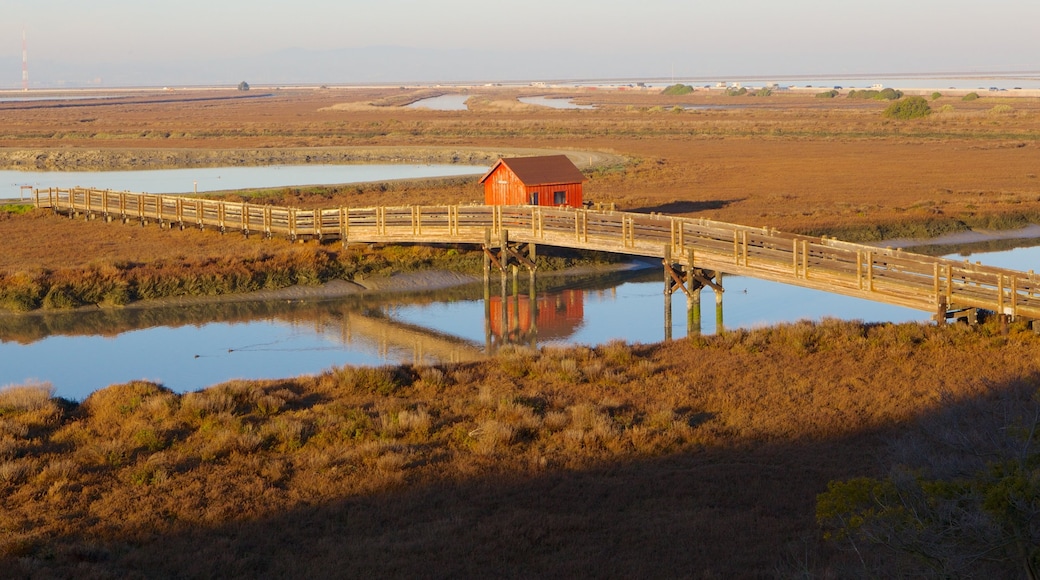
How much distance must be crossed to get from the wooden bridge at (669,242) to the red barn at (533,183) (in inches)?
70.1

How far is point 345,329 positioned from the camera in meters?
30.5

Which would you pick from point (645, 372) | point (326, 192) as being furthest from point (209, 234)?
point (645, 372)

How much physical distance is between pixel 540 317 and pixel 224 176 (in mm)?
46809

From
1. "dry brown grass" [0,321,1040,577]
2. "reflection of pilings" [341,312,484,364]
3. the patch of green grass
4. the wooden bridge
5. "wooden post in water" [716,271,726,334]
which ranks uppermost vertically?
the patch of green grass

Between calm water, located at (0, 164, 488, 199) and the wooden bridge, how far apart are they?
716 inches

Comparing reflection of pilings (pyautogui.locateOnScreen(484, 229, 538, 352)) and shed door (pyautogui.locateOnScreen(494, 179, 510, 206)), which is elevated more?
shed door (pyautogui.locateOnScreen(494, 179, 510, 206))

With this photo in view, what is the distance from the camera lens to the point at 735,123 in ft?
398

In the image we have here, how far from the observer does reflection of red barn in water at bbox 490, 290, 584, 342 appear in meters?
29.8

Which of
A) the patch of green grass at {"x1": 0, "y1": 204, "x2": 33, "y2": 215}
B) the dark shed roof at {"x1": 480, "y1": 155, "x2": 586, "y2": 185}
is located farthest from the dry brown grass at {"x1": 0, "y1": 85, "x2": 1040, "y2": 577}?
the patch of green grass at {"x1": 0, "y1": 204, "x2": 33, "y2": 215}

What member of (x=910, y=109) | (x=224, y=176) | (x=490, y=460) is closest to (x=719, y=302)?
(x=490, y=460)

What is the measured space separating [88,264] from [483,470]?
78.1 feet

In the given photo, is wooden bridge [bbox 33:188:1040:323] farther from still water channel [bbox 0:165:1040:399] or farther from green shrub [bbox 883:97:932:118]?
green shrub [bbox 883:97:932:118]

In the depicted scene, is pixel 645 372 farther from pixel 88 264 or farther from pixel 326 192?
pixel 326 192

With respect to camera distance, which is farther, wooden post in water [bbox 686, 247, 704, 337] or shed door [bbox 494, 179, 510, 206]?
shed door [bbox 494, 179, 510, 206]
